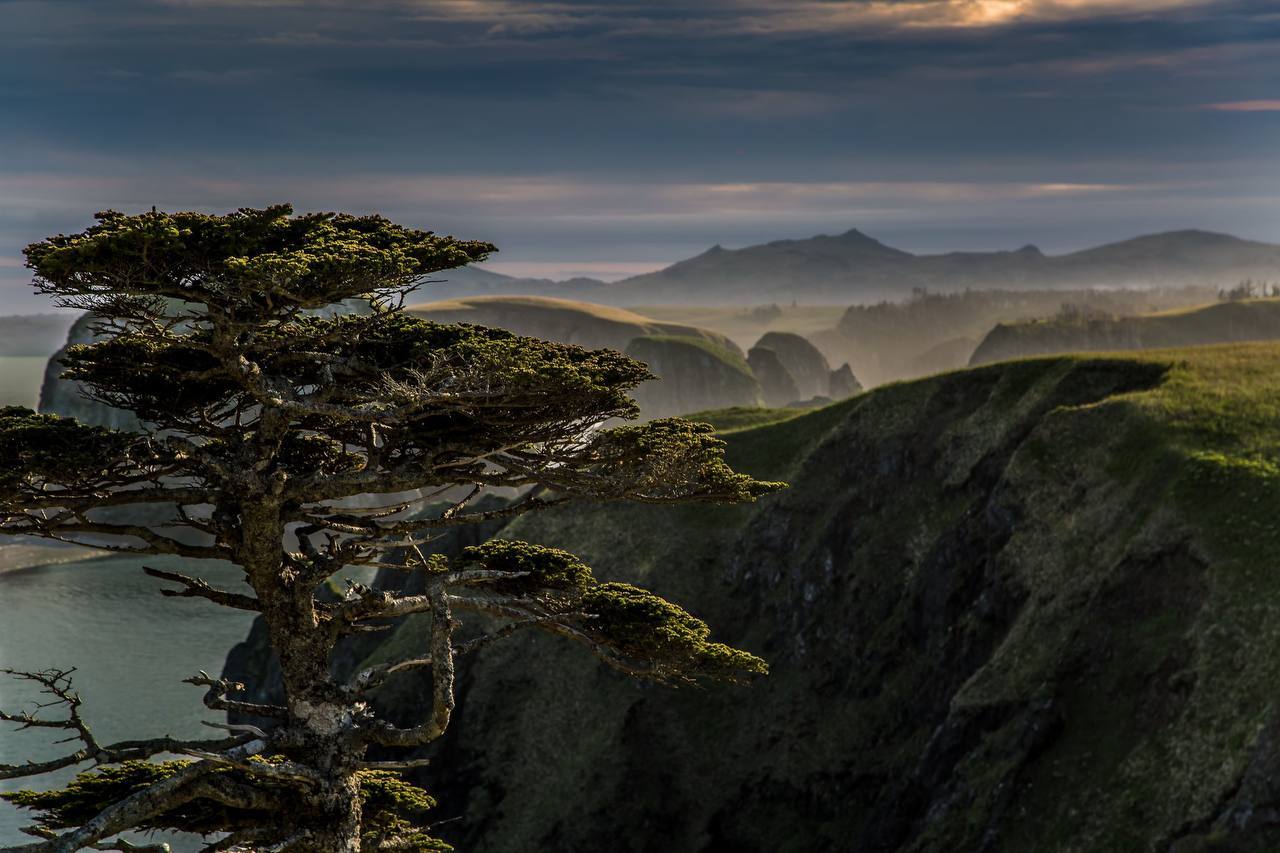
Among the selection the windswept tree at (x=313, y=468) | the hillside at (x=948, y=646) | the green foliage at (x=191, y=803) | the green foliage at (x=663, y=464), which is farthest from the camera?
the hillside at (x=948, y=646)

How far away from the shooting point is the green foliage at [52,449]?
21.4 metres

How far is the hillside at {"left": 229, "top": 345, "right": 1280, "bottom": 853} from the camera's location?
127 feet

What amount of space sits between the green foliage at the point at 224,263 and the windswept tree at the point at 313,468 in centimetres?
6

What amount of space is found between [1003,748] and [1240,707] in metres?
8.88

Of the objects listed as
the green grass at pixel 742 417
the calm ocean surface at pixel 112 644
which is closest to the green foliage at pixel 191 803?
the calm ocean surface at pixel 112 644

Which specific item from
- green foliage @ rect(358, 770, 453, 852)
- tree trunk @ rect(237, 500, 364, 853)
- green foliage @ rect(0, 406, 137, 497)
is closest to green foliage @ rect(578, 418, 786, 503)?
tree trunk @ rect(237, 500, 364, 853)

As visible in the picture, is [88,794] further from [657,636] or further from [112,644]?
[112,644]

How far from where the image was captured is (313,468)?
86.6 feet

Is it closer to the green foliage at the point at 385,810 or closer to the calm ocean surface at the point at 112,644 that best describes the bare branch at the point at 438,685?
the green foliage at the point at 385,810

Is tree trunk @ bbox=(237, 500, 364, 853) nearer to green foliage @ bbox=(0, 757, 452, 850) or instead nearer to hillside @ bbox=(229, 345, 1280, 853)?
green foliage @ bbox=(0, 757, 452, 850)

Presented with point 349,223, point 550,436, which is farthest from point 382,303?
point 550,436

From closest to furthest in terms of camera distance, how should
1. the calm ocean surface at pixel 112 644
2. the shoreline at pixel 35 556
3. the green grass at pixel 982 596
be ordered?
1. the green grass at pixel 982 596
2. the calm ocean surface at pixel 112 644
3. the shoreline at pixel 35 556

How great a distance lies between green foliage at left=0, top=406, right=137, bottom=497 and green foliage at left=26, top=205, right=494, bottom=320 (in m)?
2.91

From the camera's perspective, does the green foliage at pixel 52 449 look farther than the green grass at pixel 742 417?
No
